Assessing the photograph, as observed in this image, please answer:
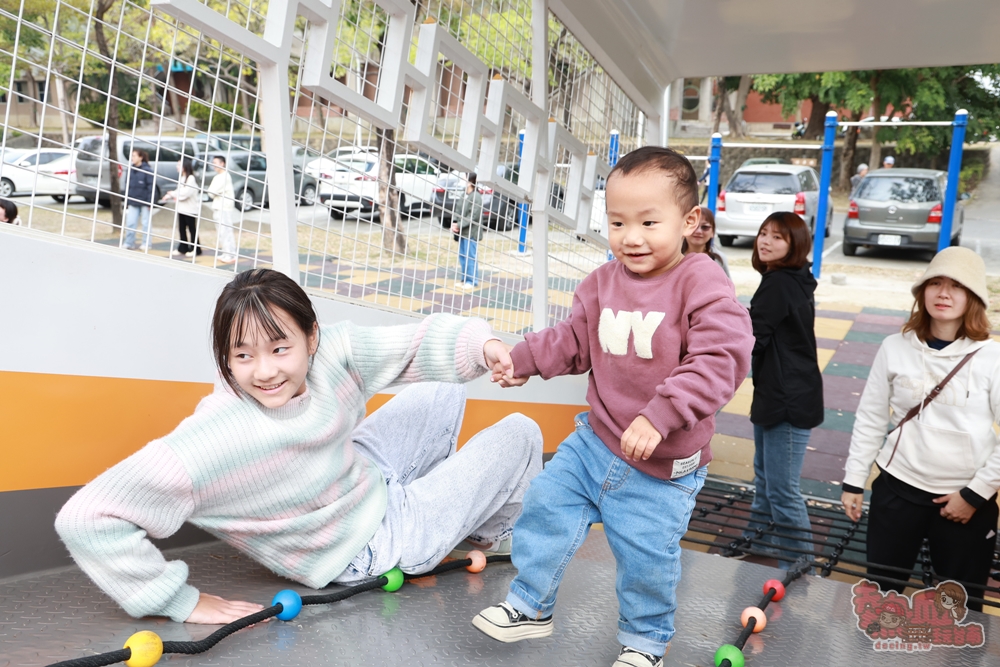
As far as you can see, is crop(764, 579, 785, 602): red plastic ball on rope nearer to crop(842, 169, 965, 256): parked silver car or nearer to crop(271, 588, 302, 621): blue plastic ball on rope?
crop(271, 588, 302, 621): blue plastic ball on rope

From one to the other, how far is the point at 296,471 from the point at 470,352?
1.86 ft

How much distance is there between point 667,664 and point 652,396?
74 centimetres

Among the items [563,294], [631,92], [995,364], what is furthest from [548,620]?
[631,92]

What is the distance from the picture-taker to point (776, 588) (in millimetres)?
2820

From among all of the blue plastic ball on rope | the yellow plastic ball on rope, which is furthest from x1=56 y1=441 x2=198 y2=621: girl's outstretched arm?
the blue plastic ball on rope

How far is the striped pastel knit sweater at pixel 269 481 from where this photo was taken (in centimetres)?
198

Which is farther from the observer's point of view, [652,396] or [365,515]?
[365,515]

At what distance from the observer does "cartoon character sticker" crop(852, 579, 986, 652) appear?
8.54 feet

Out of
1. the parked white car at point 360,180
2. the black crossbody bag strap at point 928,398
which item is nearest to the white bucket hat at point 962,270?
the black crossbody bag strap at point 928,398

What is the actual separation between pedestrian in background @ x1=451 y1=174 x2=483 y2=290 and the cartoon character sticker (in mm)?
2001

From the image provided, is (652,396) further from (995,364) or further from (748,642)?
(995,364)

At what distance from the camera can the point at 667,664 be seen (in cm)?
231

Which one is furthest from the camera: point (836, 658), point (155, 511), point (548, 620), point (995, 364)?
point (995, 364)

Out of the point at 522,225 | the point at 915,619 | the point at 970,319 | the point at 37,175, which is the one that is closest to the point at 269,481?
the point at 37,175
